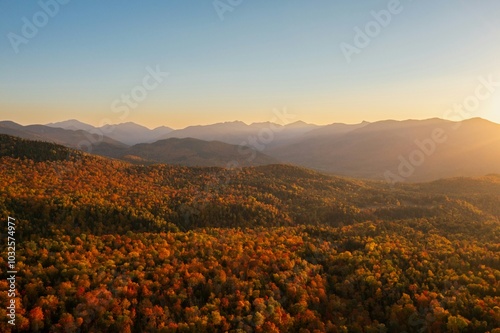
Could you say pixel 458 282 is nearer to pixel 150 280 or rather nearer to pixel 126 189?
pixel 150 280

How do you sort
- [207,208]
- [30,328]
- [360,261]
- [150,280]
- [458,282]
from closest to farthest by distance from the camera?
[30,328], [150,280], [458,282], [360,261], [207,208]

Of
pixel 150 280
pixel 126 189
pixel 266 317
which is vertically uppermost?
pixel 126 189

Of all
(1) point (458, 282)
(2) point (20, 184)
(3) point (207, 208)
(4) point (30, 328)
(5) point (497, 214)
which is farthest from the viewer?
(5) point (497, 214)

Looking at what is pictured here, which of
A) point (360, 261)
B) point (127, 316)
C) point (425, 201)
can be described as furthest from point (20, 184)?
point (425, 201)

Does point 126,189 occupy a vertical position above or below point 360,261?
above

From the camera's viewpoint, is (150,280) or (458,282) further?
(458,282)

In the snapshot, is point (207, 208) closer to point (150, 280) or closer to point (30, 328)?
point (150, 280)

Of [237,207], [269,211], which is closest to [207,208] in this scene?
[237,207]
